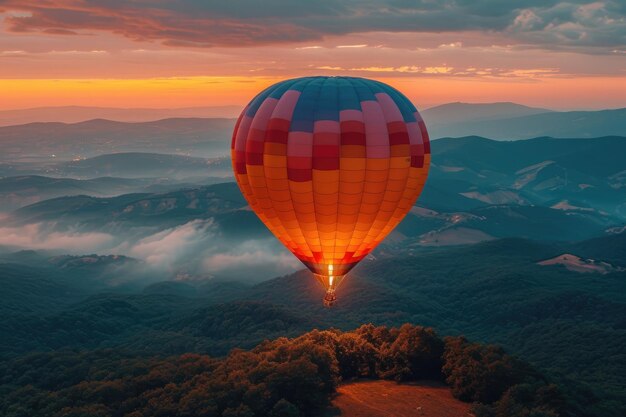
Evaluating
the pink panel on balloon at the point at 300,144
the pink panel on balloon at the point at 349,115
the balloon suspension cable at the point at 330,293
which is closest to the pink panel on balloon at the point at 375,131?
the pink panel on balloon at the point at 349,115

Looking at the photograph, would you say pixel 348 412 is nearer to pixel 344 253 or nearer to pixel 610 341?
pixel 344 253

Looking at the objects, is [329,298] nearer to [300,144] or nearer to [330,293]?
[330,293]

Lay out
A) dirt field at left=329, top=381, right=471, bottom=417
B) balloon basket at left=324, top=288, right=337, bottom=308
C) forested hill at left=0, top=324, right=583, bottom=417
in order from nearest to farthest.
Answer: forested hill at left=0, top=324, right=583, bottom=417, dirt field at left=329, top=381, right=471, bottom=417, balloon basket at left=324, top=288, right=337, bottom=308

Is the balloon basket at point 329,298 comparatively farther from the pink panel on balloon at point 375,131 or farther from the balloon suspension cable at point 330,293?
the pink panel on balloon at point 375,131

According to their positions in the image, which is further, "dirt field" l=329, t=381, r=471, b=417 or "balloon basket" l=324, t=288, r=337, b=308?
"balloon basket" l=324, t=288, r=337, b=308

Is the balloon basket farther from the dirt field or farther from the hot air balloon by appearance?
the dirt field

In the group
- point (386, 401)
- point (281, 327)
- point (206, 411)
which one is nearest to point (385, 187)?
point (386, 401)

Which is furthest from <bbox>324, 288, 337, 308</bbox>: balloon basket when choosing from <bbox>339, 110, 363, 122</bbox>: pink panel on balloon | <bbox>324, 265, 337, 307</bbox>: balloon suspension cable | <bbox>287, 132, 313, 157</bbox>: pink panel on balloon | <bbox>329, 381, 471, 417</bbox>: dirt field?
<bbox>339, 110, 363, 122</bbox>: pink panel on balloon
